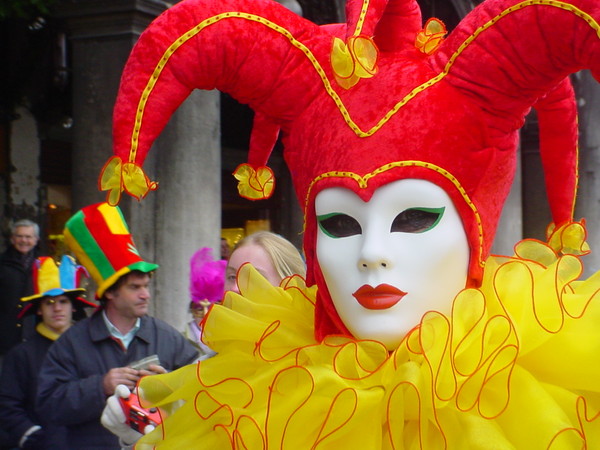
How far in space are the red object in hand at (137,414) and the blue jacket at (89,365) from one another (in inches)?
23.7

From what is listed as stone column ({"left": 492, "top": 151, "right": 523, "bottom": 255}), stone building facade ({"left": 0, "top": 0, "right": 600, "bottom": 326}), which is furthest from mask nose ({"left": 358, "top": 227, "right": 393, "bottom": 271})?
stone column ({"left": 492, "top": 151, "right": 523, "bottom": 255})

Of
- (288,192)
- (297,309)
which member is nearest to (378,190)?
(297,309)

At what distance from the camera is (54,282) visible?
4254mm

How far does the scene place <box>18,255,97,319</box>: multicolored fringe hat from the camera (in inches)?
166

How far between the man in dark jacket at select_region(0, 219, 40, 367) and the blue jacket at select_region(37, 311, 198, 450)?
2.46 m

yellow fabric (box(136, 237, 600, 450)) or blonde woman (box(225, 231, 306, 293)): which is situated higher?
blonde woman (box(225, 231, 306, 293))

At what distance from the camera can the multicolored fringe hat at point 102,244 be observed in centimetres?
355

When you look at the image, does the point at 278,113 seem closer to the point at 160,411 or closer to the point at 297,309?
the point at 297,309

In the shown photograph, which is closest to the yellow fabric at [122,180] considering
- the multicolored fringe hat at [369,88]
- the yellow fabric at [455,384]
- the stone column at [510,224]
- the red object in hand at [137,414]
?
the multicolored fringe hat at [369,88]

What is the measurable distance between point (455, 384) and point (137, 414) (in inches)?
43.6

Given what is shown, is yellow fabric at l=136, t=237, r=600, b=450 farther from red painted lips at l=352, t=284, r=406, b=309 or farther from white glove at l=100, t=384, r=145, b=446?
white glove at l=100, t=384, r=145, b=446

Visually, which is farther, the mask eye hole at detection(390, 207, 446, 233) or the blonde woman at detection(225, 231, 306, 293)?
the blonde woman at detection(225, 231, 306, 293)

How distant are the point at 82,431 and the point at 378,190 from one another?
6.32ft

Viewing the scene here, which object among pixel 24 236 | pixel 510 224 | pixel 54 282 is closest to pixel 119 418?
pixel 54 282
